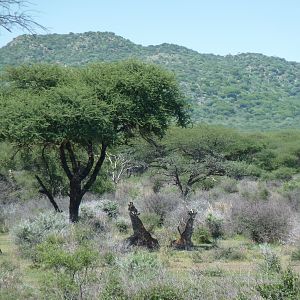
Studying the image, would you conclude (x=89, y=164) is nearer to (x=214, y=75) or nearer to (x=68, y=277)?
(x=68, y=277)

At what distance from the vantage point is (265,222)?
66.9 ft

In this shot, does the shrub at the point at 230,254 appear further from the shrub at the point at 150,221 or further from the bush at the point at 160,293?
the bush at the point at 160,293

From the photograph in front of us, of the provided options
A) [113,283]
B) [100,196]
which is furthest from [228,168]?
[113,283]

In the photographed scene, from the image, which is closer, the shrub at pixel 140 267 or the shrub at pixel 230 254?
the shrub at pixel 140 267

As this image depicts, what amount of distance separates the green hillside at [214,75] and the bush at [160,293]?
9346cm

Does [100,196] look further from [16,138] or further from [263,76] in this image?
[263,76]

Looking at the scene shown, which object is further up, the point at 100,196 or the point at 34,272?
the point at 34,272

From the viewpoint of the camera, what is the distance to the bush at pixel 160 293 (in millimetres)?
8883

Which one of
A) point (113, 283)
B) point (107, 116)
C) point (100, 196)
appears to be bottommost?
point (100, 196)

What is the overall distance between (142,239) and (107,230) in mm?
3866


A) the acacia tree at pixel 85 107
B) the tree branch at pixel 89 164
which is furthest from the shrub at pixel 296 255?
the tree branch at pixel 89 164

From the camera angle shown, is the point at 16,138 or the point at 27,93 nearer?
the point at 16,138

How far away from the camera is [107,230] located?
21.4 m

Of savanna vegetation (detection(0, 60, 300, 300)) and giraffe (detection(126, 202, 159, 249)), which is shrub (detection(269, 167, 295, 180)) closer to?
savanna vegetation (detection(0, 60, 300, 300))
